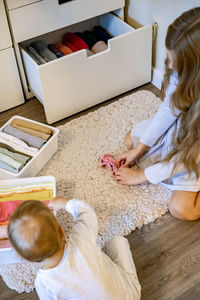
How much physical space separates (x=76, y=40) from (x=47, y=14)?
0.28m

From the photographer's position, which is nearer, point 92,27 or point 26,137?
point 26,137

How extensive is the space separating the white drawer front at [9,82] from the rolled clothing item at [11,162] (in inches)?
17.0

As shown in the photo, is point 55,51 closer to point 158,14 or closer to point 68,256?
point 158,14

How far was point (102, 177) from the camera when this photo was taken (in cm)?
159

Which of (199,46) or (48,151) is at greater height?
(199,46)

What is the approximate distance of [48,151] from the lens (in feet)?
5.30

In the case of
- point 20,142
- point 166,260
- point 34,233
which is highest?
point 34,233

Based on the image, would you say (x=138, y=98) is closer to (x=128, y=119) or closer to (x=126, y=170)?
(x=128, y=119)

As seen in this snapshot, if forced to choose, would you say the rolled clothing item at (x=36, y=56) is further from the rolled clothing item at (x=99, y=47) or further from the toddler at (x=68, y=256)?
the toddler at (x=68, y=256)

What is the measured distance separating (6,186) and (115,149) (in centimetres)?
50

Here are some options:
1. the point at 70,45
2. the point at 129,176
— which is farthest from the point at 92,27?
the point at 129,176

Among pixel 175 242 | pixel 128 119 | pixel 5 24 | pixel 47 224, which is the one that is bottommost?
pixel 175 242

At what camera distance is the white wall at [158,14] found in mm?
1686

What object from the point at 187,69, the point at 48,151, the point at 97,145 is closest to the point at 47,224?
the point at 187,69
